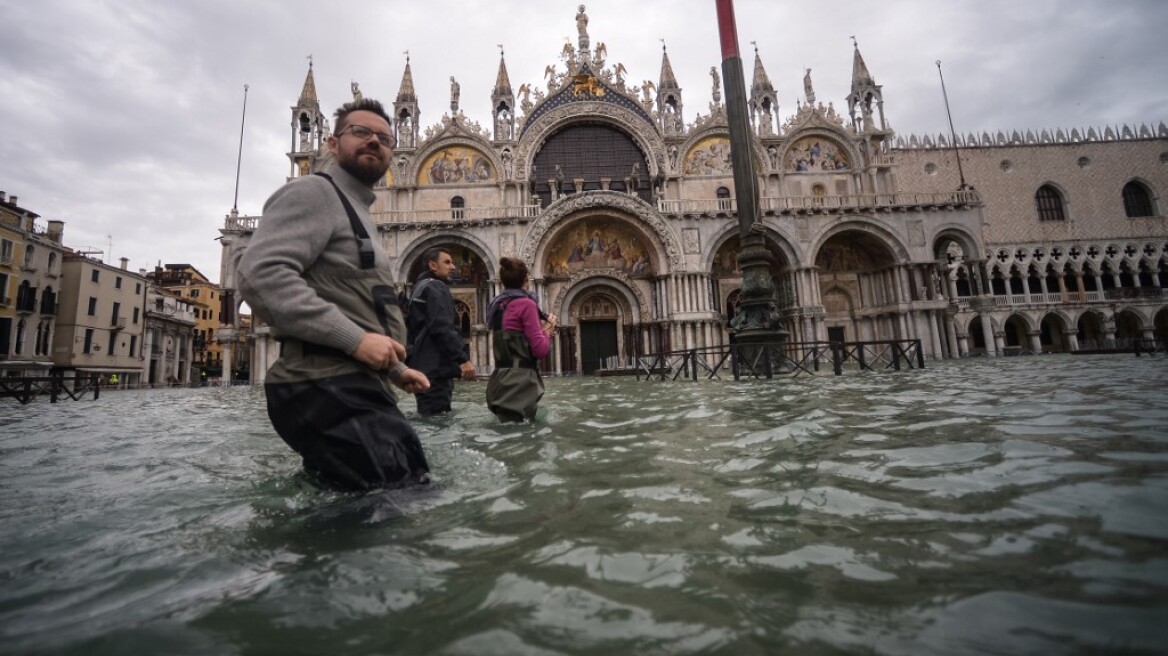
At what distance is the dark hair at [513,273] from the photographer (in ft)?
15.1

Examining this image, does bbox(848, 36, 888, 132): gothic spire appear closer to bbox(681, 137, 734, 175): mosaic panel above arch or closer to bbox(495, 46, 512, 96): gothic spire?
bbox(681, 137, 734, 175): mosaic panel above arch

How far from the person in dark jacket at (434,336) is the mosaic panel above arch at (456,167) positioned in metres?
20.2

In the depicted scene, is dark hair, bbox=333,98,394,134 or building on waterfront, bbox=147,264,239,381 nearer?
dark hair, bbox=333,98,394,134

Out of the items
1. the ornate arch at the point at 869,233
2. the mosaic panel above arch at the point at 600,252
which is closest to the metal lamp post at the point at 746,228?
the mosaic panel above arch at the point at 600,252

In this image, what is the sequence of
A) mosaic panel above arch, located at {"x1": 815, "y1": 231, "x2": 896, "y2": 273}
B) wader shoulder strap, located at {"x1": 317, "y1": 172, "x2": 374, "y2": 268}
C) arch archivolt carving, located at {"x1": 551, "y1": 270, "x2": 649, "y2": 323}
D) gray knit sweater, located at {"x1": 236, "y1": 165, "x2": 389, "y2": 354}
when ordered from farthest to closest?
mosaic panel above arch, located at {"x1": 815, "y1": 231, "x2": 896, "y2": 273}, arch archivolt carving, located at {"x1": 551, "y1": 270, "x2": 649, "y2": 323}, wader shoulder strap, located at {"x1": 317, "y1": 172, "x2": 374, "y2": 268}, gray knit sweater, located at {"x1": 236, "y1": 165, "x2": 389, "y2": 354}

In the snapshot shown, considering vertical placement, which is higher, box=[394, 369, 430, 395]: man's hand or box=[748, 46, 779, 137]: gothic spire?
box=[748, 46, 779, 137]: gothic spire

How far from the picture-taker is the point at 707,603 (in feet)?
3.72

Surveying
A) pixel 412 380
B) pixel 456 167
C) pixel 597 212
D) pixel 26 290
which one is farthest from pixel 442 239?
pixel 26 290

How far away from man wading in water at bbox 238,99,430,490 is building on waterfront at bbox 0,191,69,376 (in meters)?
34.1

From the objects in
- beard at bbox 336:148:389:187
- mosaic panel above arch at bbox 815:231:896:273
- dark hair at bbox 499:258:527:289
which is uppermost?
mosaic panel above arch at bbox 815:231:896:273

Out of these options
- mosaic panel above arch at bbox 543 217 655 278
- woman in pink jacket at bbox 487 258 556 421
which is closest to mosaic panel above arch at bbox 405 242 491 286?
mosaic panel above arch at bbox 543 217 655 278

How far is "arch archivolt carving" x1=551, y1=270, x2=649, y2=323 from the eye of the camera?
2184cm

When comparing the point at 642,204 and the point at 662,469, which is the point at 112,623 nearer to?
the point at 662,469

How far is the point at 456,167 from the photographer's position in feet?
79.7
